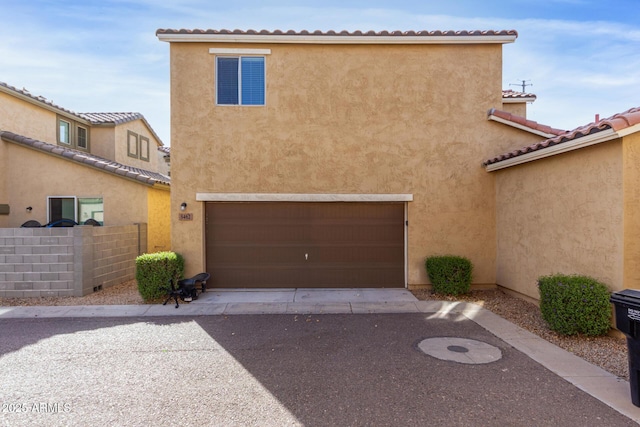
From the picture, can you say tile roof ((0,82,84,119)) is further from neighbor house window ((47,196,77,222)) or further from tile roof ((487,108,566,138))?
tile roof ((487,108,566,138))

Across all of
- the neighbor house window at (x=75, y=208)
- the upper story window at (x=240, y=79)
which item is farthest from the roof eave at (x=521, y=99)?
the neighbor house window at (x=75, y=208)

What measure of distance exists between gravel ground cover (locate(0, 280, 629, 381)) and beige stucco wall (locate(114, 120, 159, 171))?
888cm

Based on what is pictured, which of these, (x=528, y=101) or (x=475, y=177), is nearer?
(x=475, y=177)

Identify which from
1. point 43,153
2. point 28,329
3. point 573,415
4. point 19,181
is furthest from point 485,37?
→ point 19,181

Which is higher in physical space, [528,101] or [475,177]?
[528,101]

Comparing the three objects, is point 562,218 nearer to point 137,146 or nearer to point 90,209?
point 90,209

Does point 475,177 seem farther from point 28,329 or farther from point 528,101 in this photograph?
point 28,329

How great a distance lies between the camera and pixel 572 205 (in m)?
6.91

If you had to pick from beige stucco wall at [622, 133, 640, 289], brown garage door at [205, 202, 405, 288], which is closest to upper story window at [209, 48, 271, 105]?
brown garage door at [205, 202, 405, 288]

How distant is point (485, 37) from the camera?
9.40 meters

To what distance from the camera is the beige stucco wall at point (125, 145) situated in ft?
54.4

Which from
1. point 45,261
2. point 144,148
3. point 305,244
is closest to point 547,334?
point 305,244

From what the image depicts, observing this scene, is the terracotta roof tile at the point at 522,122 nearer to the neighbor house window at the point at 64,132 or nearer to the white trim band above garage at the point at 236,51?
the white trim band above garage at the point at 236,51

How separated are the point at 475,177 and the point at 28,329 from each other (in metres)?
10.7
